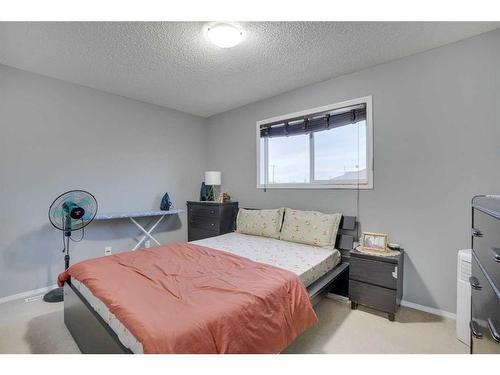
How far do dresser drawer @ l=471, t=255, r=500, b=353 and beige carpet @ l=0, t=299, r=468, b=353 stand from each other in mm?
595

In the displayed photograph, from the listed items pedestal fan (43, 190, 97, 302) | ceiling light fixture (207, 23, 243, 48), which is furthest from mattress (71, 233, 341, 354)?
ceiling light fixture (207, 23, 243, 48)

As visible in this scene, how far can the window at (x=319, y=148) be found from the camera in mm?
2680

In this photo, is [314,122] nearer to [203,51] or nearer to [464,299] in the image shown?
[203,51]

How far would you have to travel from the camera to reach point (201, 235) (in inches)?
150

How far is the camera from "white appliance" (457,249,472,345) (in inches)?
69.9

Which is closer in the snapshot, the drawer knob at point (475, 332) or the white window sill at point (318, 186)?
the drawer knob at point (475, 332)

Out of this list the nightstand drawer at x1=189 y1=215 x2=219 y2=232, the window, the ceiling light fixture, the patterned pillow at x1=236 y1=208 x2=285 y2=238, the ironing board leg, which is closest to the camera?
the ceiling light fixture

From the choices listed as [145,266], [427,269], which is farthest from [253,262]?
[427,269]

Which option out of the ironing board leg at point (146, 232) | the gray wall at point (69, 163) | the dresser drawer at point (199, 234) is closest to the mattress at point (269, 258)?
the dresser drawer at point (199, 234)

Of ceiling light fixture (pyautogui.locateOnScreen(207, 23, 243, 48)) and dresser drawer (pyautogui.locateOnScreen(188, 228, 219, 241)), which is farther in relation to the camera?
dresser drawer (pyautogui.locateOnScreen(188, 228, 219, 241))

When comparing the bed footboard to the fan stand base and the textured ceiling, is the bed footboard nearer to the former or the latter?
the fan stand base

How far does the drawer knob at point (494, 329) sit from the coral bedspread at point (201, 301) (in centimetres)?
91

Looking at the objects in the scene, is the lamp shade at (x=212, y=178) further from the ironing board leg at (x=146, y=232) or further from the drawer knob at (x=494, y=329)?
the drawer knob at (x=494, y=329)
